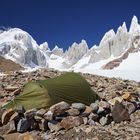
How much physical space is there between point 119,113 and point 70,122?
6.48ft

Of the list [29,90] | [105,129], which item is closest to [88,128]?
[105,129]

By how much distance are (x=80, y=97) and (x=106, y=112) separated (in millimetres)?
1877

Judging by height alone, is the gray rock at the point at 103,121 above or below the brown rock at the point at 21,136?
above

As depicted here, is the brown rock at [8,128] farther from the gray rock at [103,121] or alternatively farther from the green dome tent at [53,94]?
the gray rock at [103,121]

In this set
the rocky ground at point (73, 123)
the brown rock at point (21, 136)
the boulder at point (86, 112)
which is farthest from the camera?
the boulder at point (86, 112)

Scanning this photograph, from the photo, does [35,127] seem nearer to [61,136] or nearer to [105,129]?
[61,136]

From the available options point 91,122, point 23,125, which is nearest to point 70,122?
point 91,122

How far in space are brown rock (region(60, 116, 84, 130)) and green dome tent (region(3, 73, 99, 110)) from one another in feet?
5.25

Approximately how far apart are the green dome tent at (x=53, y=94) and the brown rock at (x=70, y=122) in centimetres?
160

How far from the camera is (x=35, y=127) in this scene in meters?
12.7

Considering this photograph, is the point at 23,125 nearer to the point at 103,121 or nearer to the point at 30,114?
the point at 30,114

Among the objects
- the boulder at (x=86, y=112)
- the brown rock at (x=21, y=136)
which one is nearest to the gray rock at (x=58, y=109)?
the boulder at (x=86, y=112)

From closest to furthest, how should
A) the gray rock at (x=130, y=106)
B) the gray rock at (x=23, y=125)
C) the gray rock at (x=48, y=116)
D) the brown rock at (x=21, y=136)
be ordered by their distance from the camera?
the brown rock at (x=21, y=136), the gray rock at (x=23, y=125), the gray rock at (x=48, y=116), the gray rock at (x=130, y=106)

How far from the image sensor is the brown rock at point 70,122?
12.4 metres
